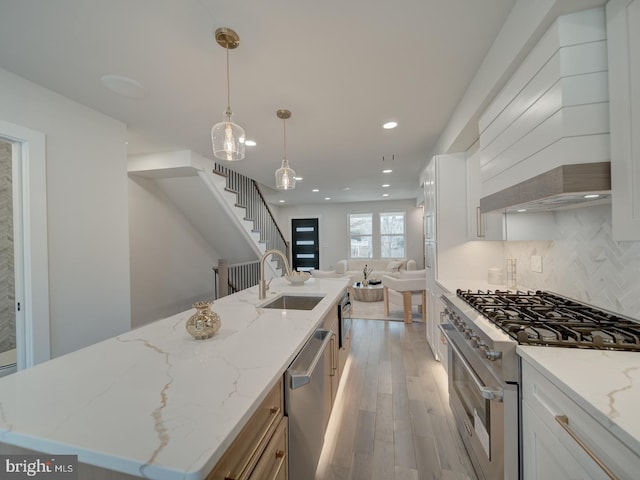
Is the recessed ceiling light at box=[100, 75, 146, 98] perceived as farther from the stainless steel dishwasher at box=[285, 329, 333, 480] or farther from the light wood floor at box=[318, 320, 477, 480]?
the light wood floor at box=[318, 320, 477, 480]

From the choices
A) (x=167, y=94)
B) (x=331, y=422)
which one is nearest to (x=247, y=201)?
(x=167, y=94)

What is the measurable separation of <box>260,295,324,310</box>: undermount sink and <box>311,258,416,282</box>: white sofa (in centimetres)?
467

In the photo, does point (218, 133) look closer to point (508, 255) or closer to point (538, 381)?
point (538, 381)

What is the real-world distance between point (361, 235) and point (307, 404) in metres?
7.58

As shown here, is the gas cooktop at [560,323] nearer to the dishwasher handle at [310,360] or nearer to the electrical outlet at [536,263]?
the electrical outlet at [536,263]

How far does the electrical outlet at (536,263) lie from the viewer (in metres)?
1.96

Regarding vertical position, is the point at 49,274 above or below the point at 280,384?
above

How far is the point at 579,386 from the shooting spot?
0.80 metres

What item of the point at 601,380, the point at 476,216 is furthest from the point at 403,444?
the point at 476,216

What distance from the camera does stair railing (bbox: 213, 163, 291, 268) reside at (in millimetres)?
4510

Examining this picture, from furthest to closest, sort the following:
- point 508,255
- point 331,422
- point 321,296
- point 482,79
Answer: point 508,255 < point 321,296 < point 331,422 < point 482,79

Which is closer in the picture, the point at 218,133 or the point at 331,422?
the point at 218,133

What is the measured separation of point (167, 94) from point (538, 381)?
2985 mm

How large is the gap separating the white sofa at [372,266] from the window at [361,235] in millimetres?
346
